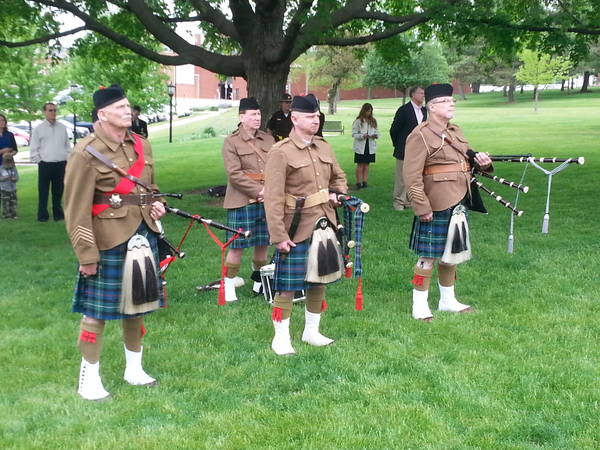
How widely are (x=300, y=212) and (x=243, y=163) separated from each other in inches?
61.9

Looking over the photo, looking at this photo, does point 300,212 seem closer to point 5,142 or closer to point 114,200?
point 114,200

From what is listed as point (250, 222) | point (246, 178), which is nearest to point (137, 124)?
point (250, 222)

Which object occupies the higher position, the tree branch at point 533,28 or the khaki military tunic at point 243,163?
the tree branch at point 533,28

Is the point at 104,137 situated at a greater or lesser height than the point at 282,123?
greater

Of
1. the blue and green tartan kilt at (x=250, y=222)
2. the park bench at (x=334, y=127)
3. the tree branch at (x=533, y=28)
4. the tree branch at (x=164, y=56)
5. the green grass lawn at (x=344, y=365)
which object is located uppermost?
the tree branch at (x=533, y=28)

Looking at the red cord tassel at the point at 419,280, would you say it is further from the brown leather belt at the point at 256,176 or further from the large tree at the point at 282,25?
the large tree at the point at 282,25

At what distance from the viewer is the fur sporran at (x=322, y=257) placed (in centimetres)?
520

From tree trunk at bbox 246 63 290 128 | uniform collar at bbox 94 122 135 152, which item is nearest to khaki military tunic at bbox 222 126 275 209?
uniform collar at bbox 94 122 135 152

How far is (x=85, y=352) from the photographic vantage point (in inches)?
180

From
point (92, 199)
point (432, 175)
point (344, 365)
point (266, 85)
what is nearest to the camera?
point (92, 199)

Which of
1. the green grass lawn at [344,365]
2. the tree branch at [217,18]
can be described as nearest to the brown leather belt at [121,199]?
the green grass lawn at [344,365]

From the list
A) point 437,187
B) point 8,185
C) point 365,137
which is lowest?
point 8,185

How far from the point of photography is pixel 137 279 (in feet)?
14.7

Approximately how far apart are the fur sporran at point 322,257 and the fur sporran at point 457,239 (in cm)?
125
